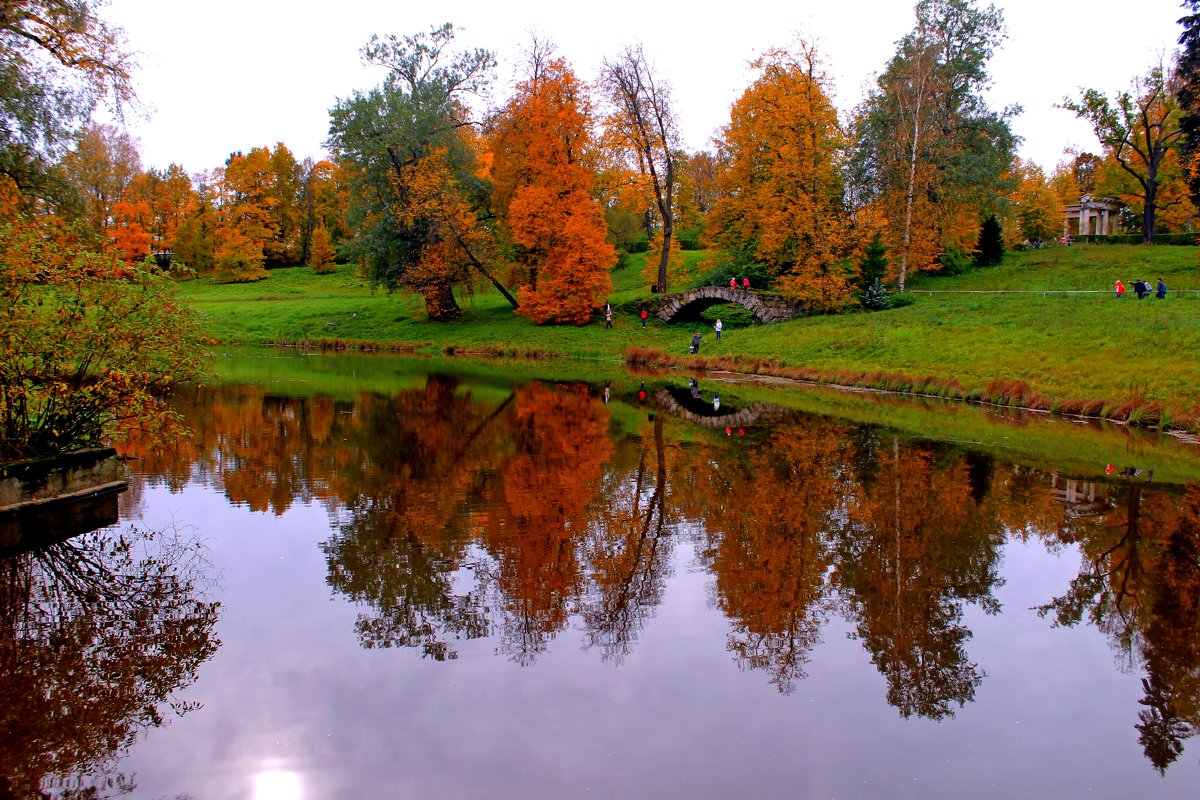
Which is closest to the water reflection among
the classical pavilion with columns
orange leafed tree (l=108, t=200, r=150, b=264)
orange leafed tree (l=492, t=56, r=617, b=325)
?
orange leafed tree (l=492, t=56, r=617, b=325)

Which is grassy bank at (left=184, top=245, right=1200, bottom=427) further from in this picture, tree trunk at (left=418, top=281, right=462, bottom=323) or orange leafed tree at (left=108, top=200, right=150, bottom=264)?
orange leafed tree at (left=108, top=200, right=150, bottom=264)

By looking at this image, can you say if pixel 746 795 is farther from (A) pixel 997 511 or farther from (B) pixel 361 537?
(A) pixel 997 511

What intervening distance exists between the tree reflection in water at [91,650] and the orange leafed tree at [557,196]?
1337 inches

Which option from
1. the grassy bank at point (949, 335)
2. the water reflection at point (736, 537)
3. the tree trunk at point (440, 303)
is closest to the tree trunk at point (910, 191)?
the grassy bank at point (949, 335)

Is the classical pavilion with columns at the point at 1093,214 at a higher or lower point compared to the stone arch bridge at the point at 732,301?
higher

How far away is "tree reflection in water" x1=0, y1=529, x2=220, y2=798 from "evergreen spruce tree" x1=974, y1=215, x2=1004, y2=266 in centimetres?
5163

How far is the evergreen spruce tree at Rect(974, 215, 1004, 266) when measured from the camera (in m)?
51.8

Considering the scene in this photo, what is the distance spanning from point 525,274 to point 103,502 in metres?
35.7

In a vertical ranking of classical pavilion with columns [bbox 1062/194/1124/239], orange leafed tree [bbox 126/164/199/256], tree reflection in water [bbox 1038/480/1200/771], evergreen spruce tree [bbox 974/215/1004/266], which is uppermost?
orange leafed tree [bbox 126/164/199/256]

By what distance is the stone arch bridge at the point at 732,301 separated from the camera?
1593 inches

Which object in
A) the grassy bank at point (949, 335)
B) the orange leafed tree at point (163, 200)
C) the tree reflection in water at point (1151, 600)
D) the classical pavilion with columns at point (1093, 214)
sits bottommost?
the tree reflection in water at point (1151, 600)

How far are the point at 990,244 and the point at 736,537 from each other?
4864 cm

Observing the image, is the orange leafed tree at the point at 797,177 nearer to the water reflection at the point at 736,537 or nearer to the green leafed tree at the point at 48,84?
the water reflection at the point at 736,537

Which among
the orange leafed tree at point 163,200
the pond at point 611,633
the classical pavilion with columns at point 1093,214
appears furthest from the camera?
the orange leafed tree at point 163,200
